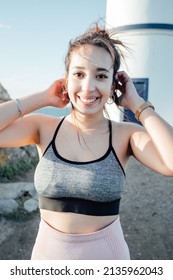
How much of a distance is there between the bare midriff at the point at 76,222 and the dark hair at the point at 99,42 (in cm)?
84

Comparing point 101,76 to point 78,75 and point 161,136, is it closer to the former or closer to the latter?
point 78,75

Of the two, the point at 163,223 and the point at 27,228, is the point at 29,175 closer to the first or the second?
the point at 27,228

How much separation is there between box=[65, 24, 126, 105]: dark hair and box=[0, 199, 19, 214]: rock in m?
4.32

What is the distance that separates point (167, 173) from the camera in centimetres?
181

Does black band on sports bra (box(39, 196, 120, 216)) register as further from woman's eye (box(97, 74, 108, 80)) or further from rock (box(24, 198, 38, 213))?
rock (box(24, 198, 38, 213))

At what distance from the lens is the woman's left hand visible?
2.00 m

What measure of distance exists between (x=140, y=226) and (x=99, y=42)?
170 inches

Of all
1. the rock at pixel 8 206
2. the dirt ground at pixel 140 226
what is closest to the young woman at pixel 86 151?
the dirt ground at pixel 140 226

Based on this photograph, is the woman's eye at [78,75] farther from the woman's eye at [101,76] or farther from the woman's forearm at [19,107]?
the woman's forearm at [19,107]

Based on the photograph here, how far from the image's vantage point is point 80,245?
1.74 meters

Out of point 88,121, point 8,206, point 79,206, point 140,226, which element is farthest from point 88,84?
point 8,206

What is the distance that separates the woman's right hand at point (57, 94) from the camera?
6.89ft

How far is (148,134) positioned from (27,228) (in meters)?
4.07

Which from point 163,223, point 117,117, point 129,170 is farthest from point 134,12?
point 163,223
